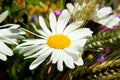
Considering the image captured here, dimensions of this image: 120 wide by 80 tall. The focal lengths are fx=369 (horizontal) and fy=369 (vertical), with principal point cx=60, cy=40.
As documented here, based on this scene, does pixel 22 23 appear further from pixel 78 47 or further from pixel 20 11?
pixel 78 47

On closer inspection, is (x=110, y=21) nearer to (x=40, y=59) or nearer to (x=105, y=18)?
(x=105, y=18)

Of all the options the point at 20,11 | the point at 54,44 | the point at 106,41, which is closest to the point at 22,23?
the point at 20,11

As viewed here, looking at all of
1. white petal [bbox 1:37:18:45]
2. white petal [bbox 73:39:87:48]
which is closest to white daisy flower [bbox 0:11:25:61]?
white petal [bbox 1:37:18:45]

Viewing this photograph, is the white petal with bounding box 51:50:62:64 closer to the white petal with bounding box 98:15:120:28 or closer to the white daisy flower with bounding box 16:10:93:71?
the white daisy flower with bounding box 16:10:93:71

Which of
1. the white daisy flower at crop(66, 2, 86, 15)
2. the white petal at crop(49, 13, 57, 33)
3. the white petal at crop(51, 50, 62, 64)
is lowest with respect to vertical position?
the white petal at crop(51, 50, 62, 64)

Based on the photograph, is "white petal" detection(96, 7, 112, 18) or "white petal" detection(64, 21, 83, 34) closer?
"white petal" detection(64, 21, 83, 34)

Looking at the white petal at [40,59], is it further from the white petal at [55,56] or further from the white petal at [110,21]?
the white petal at [110,21]

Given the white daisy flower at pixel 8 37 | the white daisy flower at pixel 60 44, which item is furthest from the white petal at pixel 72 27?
the white daisy flower at pixel 8 37

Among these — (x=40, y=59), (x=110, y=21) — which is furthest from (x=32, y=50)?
(x=110, y=21)
